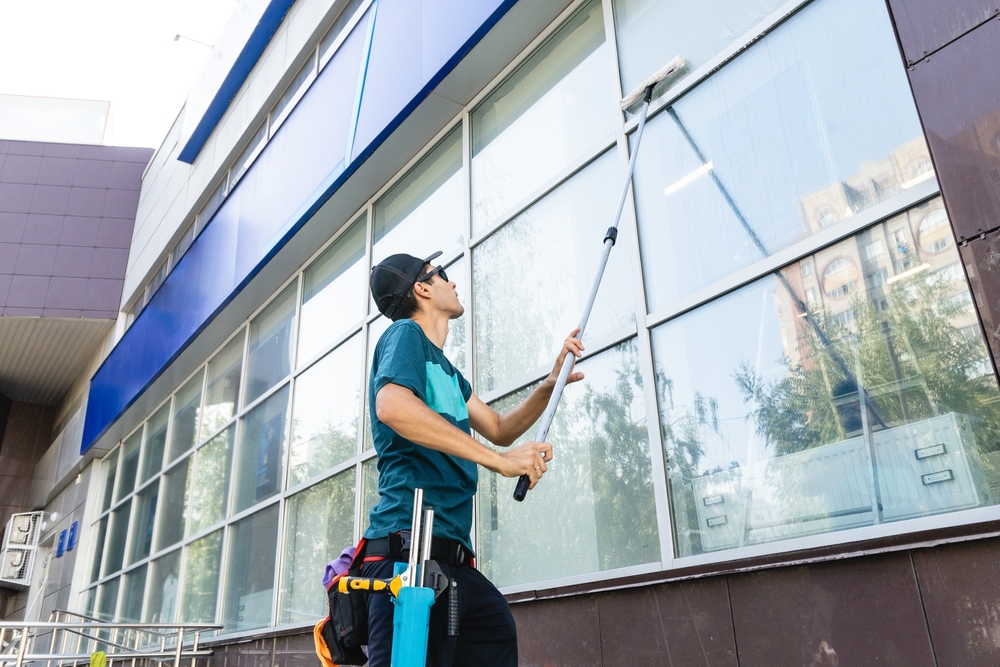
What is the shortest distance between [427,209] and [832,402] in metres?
3.65

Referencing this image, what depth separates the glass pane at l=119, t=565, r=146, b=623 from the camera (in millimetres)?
9719

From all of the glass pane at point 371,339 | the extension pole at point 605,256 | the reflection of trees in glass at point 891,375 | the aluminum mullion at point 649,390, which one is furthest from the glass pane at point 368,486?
the reflection of trees in glass at point 891,375

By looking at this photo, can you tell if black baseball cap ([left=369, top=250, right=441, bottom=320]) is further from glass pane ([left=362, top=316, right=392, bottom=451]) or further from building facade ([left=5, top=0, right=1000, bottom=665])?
glass pane ([left=362, top=316, right=392, bottom=451])

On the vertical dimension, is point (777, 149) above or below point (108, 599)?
above

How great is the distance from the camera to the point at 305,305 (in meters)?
7.33

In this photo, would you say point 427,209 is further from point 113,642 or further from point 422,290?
point 113,642

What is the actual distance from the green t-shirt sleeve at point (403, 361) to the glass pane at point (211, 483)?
6.10 meters

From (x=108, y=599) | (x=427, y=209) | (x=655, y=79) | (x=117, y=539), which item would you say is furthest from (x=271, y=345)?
(x=108, y=599)

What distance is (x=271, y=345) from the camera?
25.7 feet

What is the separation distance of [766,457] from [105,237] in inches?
538

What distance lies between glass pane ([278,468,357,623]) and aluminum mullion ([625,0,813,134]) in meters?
3.28

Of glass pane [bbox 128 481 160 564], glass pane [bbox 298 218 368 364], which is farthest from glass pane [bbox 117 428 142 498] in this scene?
glass pane [bbox 298 218 368 364]

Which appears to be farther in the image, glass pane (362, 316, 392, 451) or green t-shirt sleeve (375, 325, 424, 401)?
glass pane (362, 316, 392, 451)

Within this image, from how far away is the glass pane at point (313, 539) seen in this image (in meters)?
5.72
